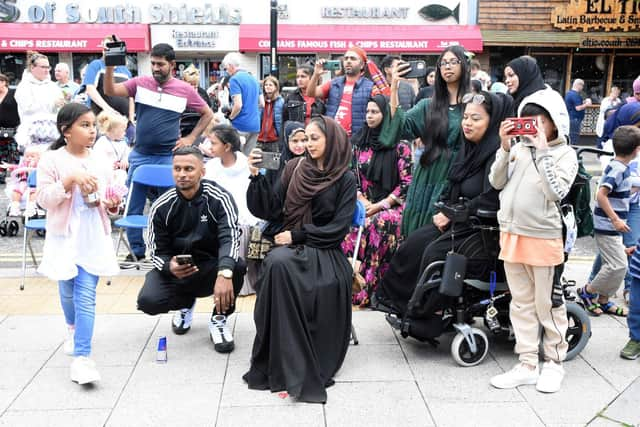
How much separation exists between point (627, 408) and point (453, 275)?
3.89 ft

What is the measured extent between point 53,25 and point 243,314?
15388 mm

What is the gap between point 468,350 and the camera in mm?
3924

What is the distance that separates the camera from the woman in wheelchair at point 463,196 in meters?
3.89

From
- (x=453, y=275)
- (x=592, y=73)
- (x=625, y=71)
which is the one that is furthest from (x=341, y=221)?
(x=625, y=71)

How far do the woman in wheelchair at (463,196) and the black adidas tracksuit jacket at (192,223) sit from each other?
1.14 m

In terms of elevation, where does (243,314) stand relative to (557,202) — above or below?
below

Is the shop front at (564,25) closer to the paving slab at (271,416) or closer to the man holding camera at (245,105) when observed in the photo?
the man holding camera at (245,105)

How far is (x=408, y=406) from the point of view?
341cm

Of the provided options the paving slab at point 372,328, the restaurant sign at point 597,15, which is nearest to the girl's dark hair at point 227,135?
the paving slab at point 372,328

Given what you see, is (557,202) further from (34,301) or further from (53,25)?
(53,25)

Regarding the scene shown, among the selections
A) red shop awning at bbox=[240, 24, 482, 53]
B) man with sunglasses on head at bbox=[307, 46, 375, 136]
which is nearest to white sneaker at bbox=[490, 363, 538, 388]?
man with sunglasses on head at bbox=[307, 46, 375, 136]

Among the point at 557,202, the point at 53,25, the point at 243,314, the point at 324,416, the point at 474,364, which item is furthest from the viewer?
the point at 53,25

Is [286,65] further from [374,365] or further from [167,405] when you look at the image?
[167,405]

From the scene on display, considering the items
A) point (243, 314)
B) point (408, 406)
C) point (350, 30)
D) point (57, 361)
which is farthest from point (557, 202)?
point (350, 30)
